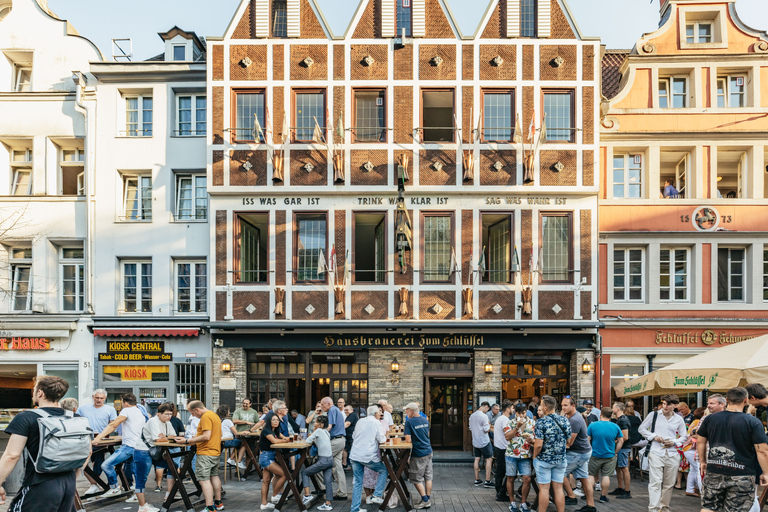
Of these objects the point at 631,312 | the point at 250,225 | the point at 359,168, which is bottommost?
the point at 631,312

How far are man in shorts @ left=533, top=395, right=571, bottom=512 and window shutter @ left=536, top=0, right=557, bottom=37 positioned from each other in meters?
11.9

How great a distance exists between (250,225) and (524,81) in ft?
29.0

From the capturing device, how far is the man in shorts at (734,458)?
7.19 metres

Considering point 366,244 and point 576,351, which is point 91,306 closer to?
point 366,244

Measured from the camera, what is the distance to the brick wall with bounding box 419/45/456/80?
17578mm

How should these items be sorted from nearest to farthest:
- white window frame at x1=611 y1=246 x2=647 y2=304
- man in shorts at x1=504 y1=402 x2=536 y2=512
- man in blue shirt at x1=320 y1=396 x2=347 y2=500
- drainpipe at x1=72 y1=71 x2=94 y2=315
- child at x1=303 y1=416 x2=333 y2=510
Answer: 1. man in shorts at x1=504 y1=402 x2=536 y2=512
2. child at x1=303 y1=416 x2=333 y2=510
3. man in blue shirt at x1=320 y1=396 x2=347 y2=500
4. white window frame at x1=611 y1=246 x2=647 y2=304
5. drainpipe at x1=72 y1=71 x2=94 y2=315

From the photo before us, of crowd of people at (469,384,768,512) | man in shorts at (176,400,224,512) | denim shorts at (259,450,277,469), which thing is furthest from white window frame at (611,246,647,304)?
man in shorts at (176,400,224,512)

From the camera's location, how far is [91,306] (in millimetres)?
17844

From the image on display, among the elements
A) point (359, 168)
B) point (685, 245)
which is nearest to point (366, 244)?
point (359, 168)

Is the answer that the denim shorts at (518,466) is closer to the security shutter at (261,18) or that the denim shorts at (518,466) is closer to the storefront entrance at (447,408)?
the storefront entrance at (447,408)

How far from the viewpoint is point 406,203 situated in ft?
57.2

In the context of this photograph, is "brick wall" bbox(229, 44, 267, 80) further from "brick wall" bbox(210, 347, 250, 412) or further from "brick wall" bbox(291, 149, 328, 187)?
"brick wall" bbox(210, 347, 250, 412)

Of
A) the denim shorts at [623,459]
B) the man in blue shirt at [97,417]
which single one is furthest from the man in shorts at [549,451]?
the man in blue shirt at [97,417]

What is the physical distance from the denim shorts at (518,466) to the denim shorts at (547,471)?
1.04 meters
